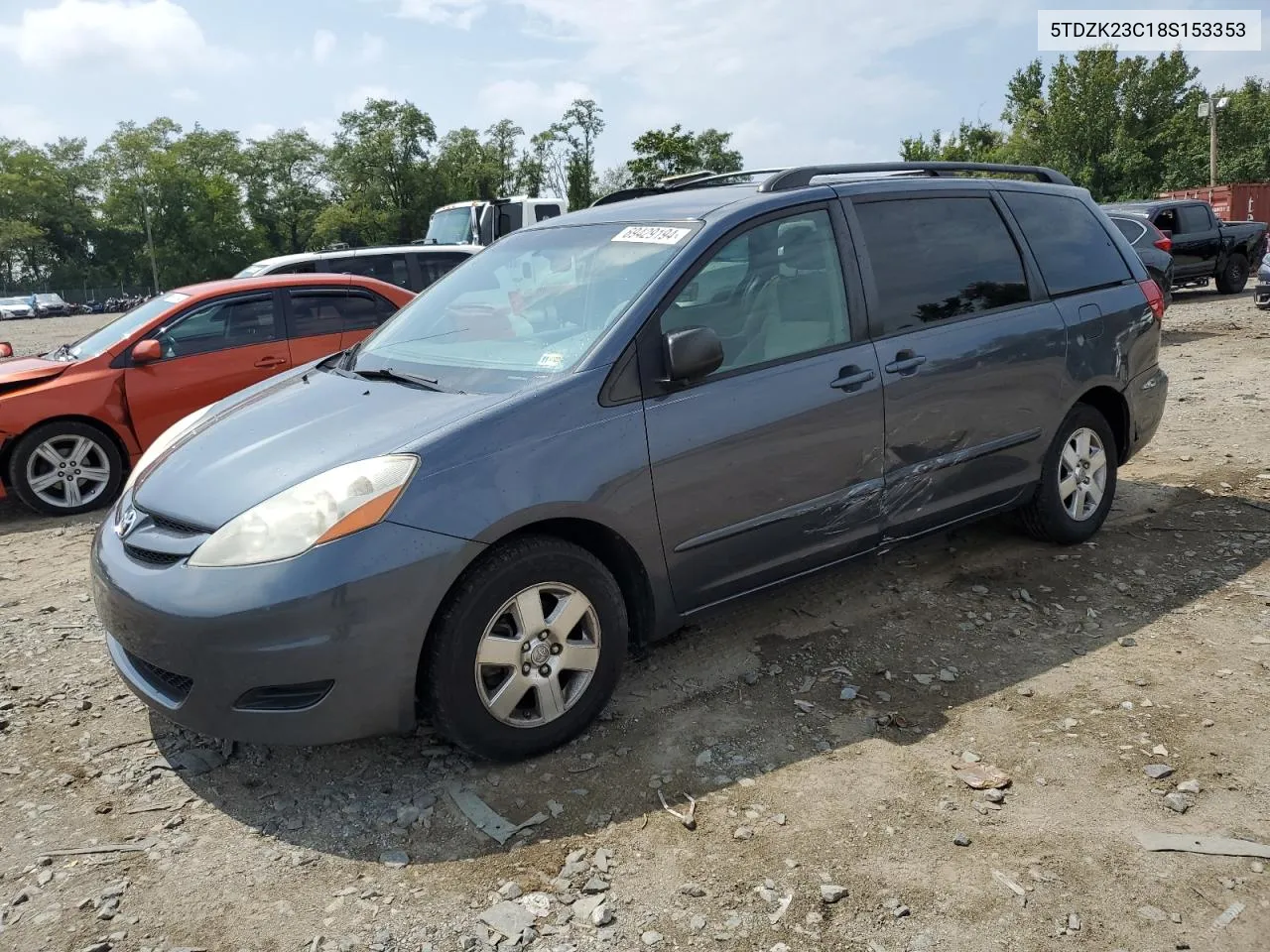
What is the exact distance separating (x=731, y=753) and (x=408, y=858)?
1087 mm

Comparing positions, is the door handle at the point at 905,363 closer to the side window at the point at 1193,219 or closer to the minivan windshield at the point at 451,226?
the minivan windshield at the point at 451,226

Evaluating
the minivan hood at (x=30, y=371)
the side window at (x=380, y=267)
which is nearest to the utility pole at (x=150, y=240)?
the side window at (x=380, y=267)

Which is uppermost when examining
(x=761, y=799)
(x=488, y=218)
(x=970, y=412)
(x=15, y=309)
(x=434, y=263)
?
(x=15, y=309)

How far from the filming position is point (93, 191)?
8375 cm

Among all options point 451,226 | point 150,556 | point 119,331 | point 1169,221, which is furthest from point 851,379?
point 451,226

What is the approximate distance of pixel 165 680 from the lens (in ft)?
9.77

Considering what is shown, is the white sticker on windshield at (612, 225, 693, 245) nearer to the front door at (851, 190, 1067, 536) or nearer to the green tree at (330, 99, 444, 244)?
the front door at (851, 190, 1067, 536)

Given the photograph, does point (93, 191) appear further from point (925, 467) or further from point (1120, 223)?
point (925, 467)

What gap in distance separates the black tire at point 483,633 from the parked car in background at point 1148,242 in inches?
446

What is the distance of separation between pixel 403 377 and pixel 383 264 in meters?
Answer: 8.36

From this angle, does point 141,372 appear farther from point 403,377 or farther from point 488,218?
point 488,218

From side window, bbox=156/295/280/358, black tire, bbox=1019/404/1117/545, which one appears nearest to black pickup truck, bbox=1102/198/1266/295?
black tire, bbox=1019/404/1117/545

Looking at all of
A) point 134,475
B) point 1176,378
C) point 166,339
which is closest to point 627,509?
point 134,475

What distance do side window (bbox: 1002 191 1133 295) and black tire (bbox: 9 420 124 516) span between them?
620 centimetres
